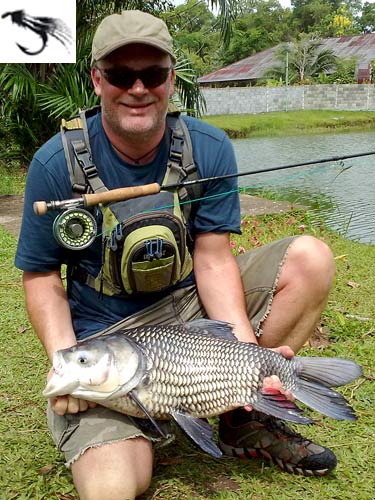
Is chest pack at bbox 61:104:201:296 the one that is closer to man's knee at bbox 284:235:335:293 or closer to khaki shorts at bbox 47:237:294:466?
khaki shorts at bbox 47:237:294:466

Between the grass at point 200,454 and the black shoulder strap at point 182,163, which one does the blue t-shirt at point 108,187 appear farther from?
the grass at point 200,454

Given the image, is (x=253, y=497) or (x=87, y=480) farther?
(x=253, y=497)

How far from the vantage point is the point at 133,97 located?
8.82 ft

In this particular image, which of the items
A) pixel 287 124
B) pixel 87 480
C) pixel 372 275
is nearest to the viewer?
pixel 87 480

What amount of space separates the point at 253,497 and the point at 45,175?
59.0 inches

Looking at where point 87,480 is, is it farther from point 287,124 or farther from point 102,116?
point 287,124

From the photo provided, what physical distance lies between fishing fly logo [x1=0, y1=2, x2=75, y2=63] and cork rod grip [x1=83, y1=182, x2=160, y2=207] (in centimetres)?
861

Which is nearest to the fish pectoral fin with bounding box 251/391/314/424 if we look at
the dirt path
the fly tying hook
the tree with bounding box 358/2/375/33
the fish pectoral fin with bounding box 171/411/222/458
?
the fish pectoral fin with bounding box 171/411/222/458

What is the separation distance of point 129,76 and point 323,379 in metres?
1.43

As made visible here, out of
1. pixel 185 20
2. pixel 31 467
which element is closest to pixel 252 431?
pixel 31 467

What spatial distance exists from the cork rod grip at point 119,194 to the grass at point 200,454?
1097mm

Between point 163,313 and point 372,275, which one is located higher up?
point 163,313

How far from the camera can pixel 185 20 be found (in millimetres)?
13688

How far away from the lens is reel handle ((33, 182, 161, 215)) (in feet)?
8.45
